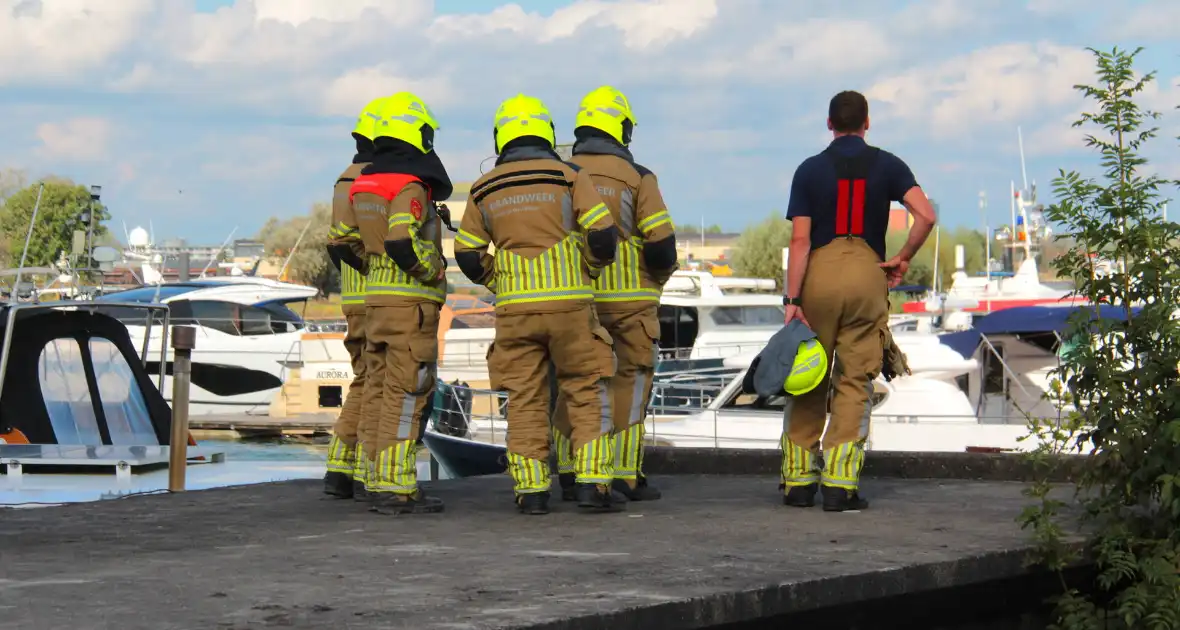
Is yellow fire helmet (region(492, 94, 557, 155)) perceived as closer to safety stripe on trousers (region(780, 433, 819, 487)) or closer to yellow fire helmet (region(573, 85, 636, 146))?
yellow fire helmet (region(573, 85, 636, 146))

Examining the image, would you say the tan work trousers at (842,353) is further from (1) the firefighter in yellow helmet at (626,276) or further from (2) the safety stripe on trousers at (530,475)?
(2) the safety stripe on trousers at (530,475)

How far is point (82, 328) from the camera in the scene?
42.5ft

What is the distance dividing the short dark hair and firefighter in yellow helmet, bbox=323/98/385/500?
7.36 feet

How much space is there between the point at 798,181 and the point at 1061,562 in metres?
2.31

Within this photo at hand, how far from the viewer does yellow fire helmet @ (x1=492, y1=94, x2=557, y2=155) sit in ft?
23.3

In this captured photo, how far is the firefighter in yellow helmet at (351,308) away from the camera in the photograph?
755 cm

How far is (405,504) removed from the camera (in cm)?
709

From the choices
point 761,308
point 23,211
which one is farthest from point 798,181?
point 23,211

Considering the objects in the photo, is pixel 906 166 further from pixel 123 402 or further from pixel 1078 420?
pixel 123 402

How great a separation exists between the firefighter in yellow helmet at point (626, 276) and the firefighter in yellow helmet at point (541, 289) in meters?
0.48

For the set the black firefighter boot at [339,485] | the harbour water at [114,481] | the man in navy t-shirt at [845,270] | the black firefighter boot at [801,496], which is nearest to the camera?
the man in navy t-shirt at [845,270]

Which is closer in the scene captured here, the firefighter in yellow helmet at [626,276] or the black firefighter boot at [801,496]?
the black firefighter boot at [801,496]

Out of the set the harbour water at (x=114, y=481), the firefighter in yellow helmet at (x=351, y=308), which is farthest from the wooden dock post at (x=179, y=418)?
the firefighter in yellow helmet at (x=351, y=308)

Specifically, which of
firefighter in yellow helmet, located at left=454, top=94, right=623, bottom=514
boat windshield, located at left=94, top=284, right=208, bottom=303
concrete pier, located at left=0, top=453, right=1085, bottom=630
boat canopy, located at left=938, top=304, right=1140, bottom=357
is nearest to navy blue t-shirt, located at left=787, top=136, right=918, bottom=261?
firefighter in yellow helmet, located at left=454, top=94, right=623, bottom=514
